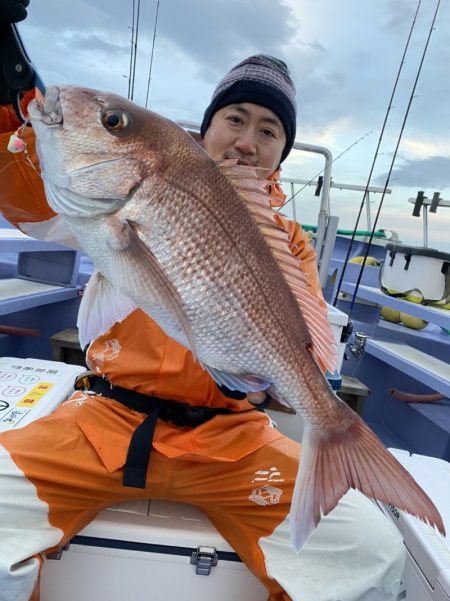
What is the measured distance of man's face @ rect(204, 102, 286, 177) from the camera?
6.72ft

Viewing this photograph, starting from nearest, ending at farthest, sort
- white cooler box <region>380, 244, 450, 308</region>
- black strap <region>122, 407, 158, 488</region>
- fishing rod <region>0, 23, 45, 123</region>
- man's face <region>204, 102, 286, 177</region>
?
fishing rod <region>0, 23, 45, 123</region> → black strap <region>122, 407, 158, 488</region> → man's face <region>204, 102, 286, 177</region> → white cooler box <region>380, 244, 450, 308</region>

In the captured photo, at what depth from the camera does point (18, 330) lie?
3.29 m

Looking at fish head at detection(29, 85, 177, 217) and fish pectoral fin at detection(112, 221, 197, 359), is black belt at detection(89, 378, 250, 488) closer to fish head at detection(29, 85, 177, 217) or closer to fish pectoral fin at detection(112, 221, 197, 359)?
fish pectoral fin at detection(112, 221, 197, 359)

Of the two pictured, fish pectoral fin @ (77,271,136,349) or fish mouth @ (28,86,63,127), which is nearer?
fish mouth @ (28,86,63,127)

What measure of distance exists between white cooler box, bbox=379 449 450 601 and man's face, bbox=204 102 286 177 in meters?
1.51

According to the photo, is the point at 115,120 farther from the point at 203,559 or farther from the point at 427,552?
the point at 427,552

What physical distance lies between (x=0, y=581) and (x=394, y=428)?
3.42 m

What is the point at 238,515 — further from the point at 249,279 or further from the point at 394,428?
the point at 394,428

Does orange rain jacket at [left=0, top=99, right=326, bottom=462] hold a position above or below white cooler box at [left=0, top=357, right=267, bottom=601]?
above

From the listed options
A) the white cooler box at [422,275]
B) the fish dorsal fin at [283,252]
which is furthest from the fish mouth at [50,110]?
the white cooler box at [422,275]

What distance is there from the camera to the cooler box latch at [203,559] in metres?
1.48

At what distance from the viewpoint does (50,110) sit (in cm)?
99

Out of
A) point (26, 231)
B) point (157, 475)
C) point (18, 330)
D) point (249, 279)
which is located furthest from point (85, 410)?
point (18, 330)

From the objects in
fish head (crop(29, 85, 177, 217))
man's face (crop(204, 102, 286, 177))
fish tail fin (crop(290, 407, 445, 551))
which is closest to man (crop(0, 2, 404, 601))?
fish tail fin (crop(290, 407, 445, 551))
